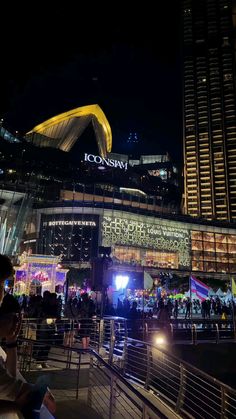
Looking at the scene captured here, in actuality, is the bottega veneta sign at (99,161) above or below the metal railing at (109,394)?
above

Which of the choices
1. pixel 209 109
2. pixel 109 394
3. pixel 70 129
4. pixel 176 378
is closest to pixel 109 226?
pixel 176 378

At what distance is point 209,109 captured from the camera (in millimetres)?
107188

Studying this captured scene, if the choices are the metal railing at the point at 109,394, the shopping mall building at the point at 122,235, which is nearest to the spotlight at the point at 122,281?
the metal railing at the point at 109,394

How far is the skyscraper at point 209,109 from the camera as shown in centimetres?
10012

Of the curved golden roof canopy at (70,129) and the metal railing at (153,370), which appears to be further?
the curved golden roof canopy at (70,129)

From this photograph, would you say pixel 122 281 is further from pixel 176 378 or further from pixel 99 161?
pixel 99 161

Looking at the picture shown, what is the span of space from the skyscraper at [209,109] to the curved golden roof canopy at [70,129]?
2920 centimetres

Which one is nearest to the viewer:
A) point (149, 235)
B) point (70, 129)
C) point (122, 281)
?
point (122, 281)

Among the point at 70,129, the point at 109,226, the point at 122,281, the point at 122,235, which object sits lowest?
the point at 122,281

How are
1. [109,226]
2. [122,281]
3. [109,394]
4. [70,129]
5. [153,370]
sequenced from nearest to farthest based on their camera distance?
[109,394] → [153,370] → [122,281] → [109,226] → [70,129]

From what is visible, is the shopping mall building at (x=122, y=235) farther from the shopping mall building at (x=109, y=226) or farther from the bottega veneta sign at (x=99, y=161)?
the bottega veneta sign at (x=99, y=161)

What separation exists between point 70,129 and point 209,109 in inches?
Answer: 1809

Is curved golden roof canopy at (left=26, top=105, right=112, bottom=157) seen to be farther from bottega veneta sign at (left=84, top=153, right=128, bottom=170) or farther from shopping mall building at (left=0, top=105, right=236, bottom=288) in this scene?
bottega veneta sign at (left=84, top=153, right=128, bottom=170)

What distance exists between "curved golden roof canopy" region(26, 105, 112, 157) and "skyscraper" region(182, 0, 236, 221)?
29196 millimetres
